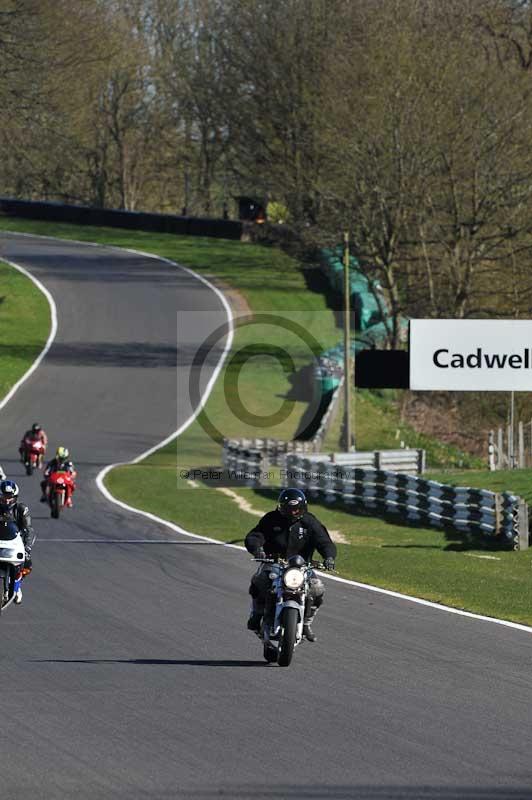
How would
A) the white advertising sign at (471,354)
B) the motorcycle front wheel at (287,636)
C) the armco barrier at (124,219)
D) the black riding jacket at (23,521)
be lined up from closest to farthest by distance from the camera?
1. the motorcycle front wheel at (287,636)
2. the black riding jacket at (23,521)
3. the white advertising sign at (471,354)
4. the armco barrier at (124,219)

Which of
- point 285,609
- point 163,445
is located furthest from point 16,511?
point 163,445

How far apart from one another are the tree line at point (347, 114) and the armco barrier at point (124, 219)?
245 cm

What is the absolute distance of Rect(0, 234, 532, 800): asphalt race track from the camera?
8.52 meters

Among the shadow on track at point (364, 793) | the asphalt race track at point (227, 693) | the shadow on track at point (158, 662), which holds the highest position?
the shadow on track at point (364, 793)

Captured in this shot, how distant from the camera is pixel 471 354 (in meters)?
17.3

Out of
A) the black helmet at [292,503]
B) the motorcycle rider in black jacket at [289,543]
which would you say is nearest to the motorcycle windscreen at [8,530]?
the motorcycle rider in black jacket at [289,543]

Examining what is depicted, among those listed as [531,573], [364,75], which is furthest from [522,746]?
[364,75]

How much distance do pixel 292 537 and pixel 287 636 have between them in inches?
41.4

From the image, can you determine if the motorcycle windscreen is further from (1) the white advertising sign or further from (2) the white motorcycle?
(1) the white advertising sign

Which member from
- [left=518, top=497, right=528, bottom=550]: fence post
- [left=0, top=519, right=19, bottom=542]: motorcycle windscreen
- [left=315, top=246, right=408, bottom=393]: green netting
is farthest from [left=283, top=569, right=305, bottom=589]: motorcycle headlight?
[left=315, top=246, right=408, bottom=393]: green netting

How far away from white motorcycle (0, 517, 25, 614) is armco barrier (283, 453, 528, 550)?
459 inches

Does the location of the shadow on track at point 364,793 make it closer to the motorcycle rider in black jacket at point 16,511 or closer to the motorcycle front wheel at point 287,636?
the motorcycle front wheel at point 287,636

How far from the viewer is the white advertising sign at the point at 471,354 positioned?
1727 centimetres

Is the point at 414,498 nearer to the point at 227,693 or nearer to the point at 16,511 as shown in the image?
the point at 16,511
